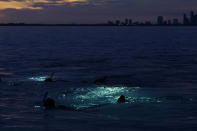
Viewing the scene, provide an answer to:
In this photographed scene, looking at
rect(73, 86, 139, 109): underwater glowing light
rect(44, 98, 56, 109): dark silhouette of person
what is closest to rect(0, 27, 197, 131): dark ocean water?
rect(73, 86, 139, 109): underwater glowing light

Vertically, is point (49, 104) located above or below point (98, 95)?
above

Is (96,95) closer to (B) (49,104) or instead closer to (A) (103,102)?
(A) (103,102)

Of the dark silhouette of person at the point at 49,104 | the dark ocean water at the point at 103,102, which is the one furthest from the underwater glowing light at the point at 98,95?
the dark silhouette of person at the point at 49,104

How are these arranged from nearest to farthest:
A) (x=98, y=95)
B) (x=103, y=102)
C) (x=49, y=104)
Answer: (x=49, y=104) < (x=103, y=102) < (x=98, y=95)

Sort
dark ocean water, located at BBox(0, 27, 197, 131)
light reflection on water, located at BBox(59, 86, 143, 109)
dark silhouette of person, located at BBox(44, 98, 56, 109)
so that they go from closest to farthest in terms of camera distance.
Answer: dark ocean water, located at BBox(0, 27, 197, 131), dark silhouette of person, located at BBox(44, 98, 56, 109), light reflection on water, located at BBox(59, 86, 143, 109)

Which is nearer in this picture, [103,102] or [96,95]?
[103,102]

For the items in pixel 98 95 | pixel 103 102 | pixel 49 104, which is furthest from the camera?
pixel 98 95

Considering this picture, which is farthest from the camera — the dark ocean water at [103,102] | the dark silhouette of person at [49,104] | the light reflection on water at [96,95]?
the light reflection on water at [96,95]

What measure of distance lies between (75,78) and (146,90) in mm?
10546

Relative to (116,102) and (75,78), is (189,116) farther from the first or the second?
(75,78)

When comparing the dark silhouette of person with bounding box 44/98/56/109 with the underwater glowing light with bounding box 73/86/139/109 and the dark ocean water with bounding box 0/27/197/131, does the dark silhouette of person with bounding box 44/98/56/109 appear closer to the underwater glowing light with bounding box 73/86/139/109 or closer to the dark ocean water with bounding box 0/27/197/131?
the dark ocean water with bounding box 0/27/197/131

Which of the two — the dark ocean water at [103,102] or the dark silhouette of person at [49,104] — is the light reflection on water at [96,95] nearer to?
the dark ocean water at [103,102]

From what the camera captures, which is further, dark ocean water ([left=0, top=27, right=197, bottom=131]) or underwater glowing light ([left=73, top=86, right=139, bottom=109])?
underwater glowing light ([left=73, top=86, right=139, bottom=109])

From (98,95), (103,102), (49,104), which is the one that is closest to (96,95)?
(98,95)
